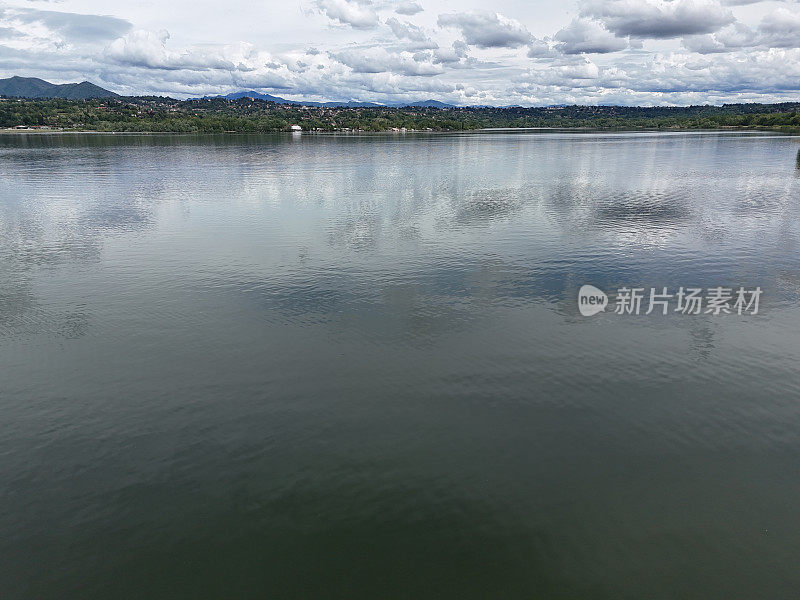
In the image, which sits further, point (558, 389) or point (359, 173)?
point (359, 173)

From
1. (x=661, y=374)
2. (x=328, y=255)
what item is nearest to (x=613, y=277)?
(x=661, y=374)

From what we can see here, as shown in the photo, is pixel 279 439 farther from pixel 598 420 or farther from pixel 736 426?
pixel 736 426

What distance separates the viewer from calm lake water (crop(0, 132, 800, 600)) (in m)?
16.5

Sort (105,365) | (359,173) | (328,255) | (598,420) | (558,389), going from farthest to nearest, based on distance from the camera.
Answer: (359,173) < (328,255) < (105,365) < (558,389) < (598,420)

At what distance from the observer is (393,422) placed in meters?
23.4

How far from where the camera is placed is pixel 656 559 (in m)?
16.6

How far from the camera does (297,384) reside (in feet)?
86.8

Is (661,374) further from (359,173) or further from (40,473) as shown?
(359,173)

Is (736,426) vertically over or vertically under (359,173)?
under

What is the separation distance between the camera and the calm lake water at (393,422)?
54.1ft

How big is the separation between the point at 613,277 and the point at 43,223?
63914 mm

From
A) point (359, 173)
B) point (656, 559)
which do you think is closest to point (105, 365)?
point (656, 559)

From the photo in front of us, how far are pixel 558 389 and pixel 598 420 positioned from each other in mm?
2765

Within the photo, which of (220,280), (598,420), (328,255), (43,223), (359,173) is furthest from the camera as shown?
(359,173)
